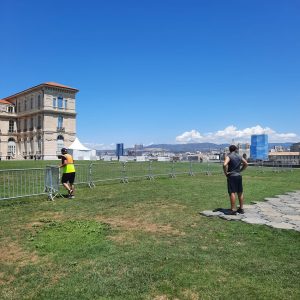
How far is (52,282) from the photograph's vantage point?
13.1 feet

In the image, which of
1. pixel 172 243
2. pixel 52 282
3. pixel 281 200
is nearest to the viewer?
pixel 52 282

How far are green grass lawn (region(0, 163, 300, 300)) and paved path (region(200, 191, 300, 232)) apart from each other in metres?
0.37

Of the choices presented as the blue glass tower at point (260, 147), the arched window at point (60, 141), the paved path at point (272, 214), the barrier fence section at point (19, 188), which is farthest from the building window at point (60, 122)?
the paved path at point (272, 214)

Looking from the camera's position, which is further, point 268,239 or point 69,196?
point 69,196

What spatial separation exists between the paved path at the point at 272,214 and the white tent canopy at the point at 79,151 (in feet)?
121

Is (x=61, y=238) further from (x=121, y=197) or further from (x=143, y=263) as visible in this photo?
(x=121, y=197)

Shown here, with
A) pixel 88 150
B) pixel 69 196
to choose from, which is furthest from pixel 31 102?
pixel 69 196

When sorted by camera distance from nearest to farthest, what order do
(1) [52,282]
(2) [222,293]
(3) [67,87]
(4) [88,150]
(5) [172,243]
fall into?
1. (2) [222,293]
2. (1) [52,282]
3. (5) [172,243]
4. (4) [88,150]
5. (3) [67,87]

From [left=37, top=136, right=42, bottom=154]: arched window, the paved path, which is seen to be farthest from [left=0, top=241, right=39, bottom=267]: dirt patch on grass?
[left=37, top=136, right=42, bottom=154]: arched window

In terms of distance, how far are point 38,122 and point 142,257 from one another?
204 ft

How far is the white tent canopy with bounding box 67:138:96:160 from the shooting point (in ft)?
146

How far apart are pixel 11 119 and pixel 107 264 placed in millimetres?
71729

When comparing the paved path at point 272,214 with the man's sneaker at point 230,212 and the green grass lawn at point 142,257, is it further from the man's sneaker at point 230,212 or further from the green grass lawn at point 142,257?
the green grass lawn at point 142,257

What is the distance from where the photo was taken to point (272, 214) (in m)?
7.97
